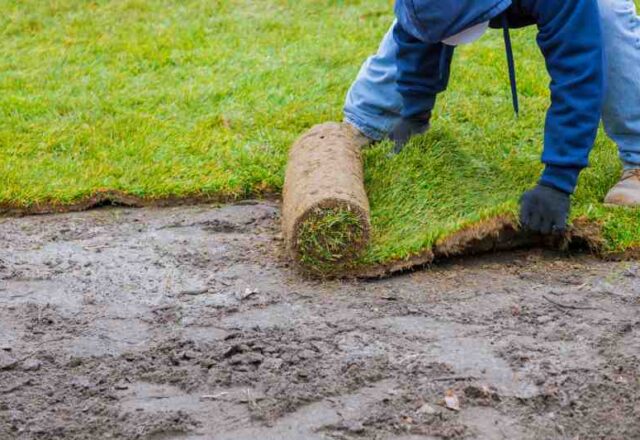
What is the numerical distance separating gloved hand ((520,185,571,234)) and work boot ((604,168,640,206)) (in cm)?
45

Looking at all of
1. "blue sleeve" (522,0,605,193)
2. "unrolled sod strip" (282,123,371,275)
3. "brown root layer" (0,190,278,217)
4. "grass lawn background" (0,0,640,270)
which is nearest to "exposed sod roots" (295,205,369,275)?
"unrolled sod strip" (282,123,371,275)

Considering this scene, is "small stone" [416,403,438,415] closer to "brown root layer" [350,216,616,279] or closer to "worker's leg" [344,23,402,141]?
"brown root layer" [350,216,616,279]

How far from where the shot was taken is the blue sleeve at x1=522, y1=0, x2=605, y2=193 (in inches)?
143

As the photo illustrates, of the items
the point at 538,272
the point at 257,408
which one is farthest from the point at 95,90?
the point at 257,408

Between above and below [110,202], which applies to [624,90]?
above

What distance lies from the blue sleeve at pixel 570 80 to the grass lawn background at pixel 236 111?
237 millimetres

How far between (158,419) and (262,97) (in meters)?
2.98

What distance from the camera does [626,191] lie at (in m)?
4.14

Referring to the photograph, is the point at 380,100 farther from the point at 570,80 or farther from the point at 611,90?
the point at 570,80

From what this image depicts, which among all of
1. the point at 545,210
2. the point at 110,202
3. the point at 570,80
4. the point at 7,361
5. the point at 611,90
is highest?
the point at 570,80

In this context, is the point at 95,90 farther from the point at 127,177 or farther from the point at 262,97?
the point at 127,177

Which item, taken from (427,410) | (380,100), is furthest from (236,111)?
(427,410)

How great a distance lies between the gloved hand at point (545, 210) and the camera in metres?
3.72

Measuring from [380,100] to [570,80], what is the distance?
1.12 metres
